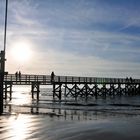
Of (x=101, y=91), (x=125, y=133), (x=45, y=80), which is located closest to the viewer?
(x=125, y=133)

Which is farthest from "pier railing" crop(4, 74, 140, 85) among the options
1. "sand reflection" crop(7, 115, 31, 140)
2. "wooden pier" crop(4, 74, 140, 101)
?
"sand reflection" crop(7, 115, 31, 140)

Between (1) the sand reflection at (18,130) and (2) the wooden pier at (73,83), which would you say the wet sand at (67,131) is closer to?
(1) the sand reflection at (18,130)

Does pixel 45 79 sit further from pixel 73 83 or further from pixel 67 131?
pixel 67 131

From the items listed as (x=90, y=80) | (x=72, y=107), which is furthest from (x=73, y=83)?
(x=72, y=107)

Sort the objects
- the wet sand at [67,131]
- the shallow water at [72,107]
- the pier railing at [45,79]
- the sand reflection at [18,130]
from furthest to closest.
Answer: the pier railing at [45,79]
the shallow water at [72,107]
the wet sand at [67,131]
the sand reflection at [18,130]

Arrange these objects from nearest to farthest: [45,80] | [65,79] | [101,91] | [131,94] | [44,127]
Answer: [44,127]
[45,80]
[65,79]
[101,91]
[131,94]

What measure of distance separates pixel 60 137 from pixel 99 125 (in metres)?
4.21

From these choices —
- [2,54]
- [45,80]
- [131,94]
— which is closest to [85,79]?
[45,80]

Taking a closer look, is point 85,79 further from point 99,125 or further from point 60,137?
point 60,137

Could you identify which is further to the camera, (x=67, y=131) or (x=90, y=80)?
(x=90, y=80)

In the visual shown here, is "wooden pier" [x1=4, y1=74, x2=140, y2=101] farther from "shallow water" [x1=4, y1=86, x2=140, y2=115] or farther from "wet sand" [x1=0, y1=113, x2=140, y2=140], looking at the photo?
"wet sand" [x1=0, y1=113, x2=140, y2=140]

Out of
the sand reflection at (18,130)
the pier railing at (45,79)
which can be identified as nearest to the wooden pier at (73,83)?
the pier railing at (45,79)

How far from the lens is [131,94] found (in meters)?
70.1

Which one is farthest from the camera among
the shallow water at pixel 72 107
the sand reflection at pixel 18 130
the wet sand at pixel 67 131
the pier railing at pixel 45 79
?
the pier railing at pixel 45 79
